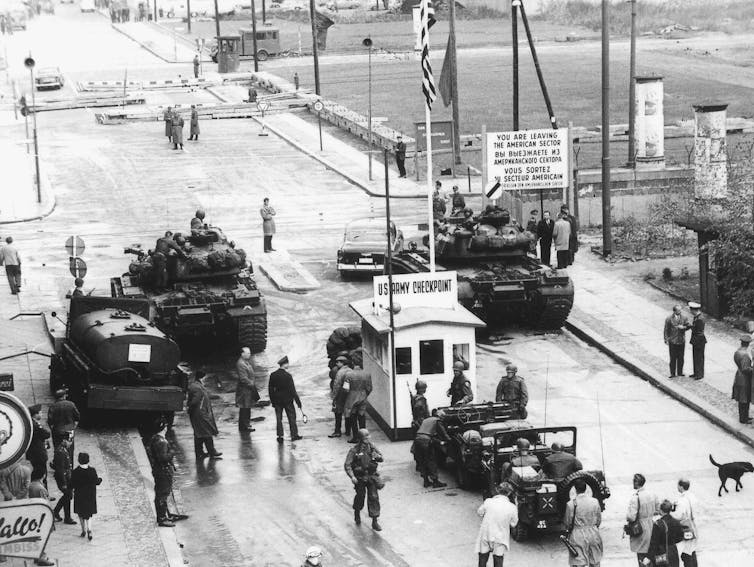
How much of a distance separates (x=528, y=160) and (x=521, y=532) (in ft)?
68.4

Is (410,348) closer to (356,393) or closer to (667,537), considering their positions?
(356,393)

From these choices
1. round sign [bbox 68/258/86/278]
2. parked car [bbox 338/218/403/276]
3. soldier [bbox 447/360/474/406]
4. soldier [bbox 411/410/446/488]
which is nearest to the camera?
soldier [bbox 411/410/446/488]

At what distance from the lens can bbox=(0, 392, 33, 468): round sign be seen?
1714 cm

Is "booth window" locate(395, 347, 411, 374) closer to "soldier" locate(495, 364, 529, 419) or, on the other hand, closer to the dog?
"soldier" locate(495, 364, 529, 419)

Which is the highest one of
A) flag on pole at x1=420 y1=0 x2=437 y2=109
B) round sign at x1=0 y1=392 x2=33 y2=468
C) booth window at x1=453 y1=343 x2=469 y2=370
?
flag on pole at x1=420 y1=0 x2=437 y2=109

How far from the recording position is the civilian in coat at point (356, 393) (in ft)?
84.3

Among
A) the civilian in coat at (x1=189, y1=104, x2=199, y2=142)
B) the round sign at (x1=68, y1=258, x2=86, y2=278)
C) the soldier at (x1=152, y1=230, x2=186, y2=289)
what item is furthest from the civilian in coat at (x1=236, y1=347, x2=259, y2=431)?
the civilian in coat at (x1=189, y1=104, x2=199, y2=142)

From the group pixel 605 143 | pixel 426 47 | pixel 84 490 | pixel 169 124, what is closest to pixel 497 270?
pixel 426 47

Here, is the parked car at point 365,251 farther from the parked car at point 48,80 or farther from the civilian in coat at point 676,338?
the parked car at point 48,80

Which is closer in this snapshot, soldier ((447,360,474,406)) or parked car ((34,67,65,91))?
soldier ((447,360,474,406))

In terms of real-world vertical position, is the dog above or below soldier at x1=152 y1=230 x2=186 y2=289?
below

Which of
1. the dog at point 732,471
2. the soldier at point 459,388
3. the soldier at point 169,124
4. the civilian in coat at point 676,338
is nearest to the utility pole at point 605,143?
the civilian in coat at point 676,338

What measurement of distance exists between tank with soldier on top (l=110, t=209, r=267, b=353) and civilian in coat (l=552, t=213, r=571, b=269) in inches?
315

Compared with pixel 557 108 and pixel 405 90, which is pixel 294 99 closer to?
pixel 405 90
